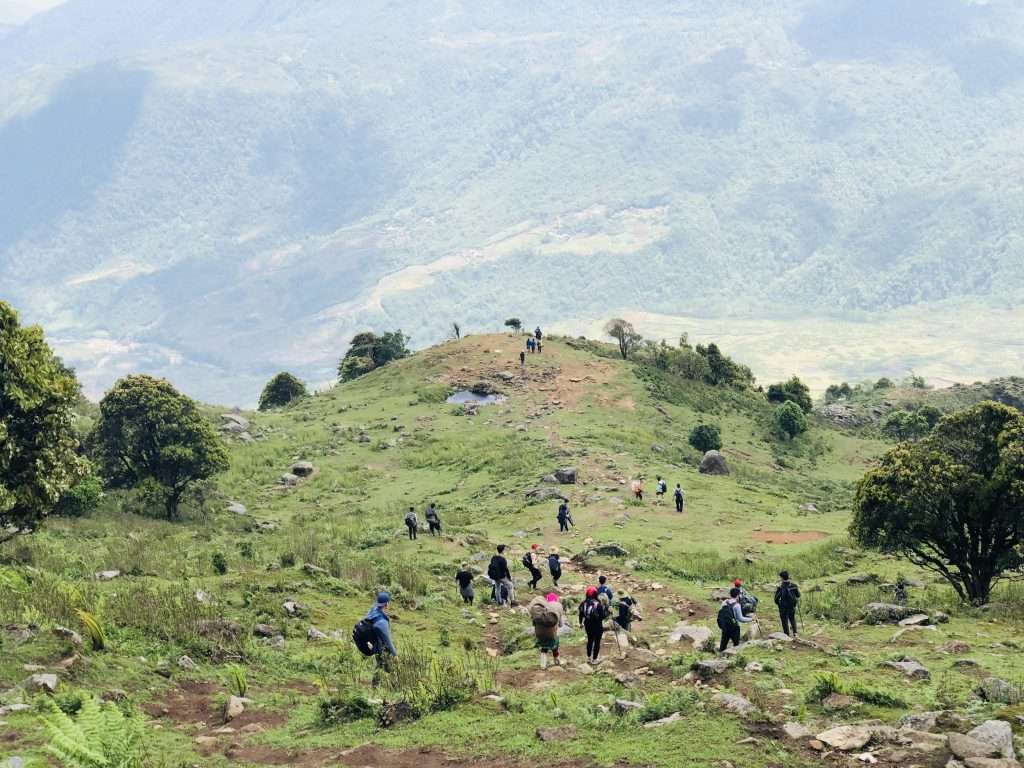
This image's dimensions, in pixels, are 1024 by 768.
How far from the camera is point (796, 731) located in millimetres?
16969

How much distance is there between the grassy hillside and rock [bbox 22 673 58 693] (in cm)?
20

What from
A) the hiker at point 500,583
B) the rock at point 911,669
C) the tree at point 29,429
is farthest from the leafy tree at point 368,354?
the rock at point 911,669

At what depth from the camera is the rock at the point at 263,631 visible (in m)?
25.1

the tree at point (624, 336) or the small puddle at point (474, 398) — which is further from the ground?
the tree at point (624, 336)

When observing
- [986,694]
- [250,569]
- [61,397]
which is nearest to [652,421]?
[250,569]

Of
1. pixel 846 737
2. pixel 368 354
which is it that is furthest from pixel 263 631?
pixel 368 354

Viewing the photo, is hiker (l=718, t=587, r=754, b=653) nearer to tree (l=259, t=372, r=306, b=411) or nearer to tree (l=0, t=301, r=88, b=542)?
tree (l=0, t=301, r=88, b=542)

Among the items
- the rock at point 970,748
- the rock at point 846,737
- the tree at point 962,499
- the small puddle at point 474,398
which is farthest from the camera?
the small puddle at point 474,398

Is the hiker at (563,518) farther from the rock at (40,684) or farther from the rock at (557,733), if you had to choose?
the rock at (40,684)

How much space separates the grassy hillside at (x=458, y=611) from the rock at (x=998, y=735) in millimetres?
1094

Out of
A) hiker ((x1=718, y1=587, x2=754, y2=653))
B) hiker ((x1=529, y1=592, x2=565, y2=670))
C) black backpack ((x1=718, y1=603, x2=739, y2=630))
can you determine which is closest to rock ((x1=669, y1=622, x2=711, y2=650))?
hiker ((x1=718, y1=587, x2=754, y2=653))

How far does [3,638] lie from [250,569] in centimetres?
1225

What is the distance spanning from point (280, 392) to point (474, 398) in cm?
3474

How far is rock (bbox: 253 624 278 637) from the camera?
2511 cm
